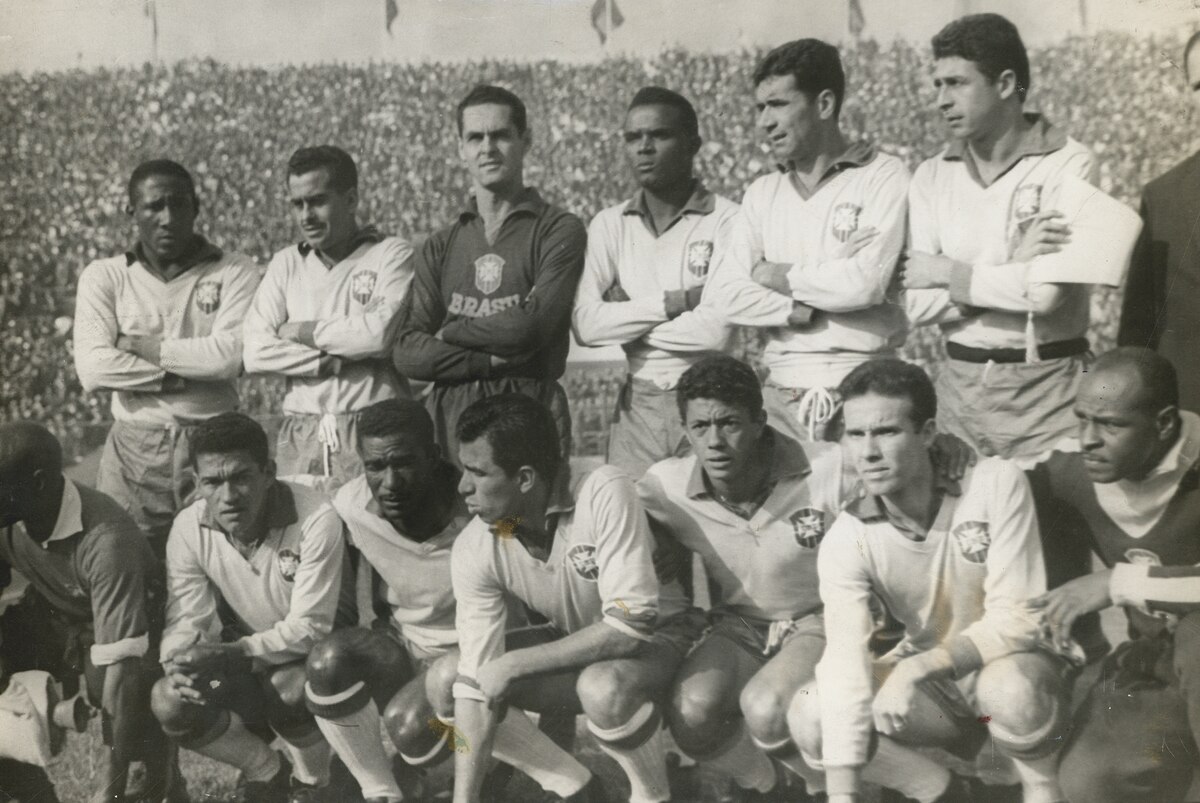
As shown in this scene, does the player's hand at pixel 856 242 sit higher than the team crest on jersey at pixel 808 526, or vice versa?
the player's hand at pixel 856 242

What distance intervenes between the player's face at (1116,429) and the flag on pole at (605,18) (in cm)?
187

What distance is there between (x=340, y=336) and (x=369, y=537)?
0.65 meters

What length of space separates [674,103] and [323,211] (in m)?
1.21

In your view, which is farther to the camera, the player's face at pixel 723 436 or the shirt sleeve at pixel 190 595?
the shirt sleeve at pixel 190 595

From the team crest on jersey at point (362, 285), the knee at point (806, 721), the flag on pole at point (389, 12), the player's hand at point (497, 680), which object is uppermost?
the flag on pole at point (389, 12)

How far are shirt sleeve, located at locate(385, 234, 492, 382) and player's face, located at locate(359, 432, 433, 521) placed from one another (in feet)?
0.75

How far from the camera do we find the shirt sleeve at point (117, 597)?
15.8 ft

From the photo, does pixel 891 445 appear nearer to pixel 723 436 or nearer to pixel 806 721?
pixel 723 436

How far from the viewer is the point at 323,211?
15.9 feet

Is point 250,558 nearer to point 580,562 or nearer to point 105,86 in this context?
point 580,562

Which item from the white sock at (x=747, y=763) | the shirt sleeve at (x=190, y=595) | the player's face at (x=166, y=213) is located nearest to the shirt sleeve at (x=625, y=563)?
the white sock at (x=747, y=763)

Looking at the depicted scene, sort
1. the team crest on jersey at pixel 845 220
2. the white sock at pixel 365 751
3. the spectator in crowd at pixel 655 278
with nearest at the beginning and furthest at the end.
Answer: the team crest on jersey at pixel 845 220 → the spectator in crowd at pixel 655 278 → the white sock at pixel 365 751

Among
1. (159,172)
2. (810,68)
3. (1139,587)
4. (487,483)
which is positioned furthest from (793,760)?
(159,172)

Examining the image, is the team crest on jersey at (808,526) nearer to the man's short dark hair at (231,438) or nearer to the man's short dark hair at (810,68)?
the man's short dark hair at (810,68)
